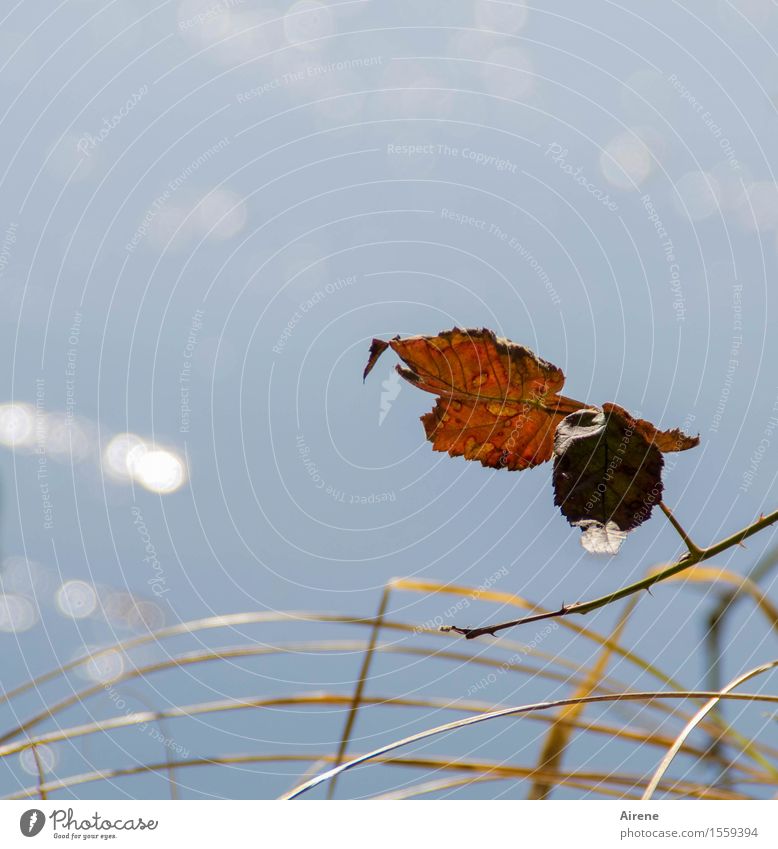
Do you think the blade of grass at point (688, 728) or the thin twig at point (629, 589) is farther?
the blade of grass at point (688, 728)

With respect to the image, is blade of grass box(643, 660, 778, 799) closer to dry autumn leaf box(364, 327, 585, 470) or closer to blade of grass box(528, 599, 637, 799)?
blade of grass box(528, 599, 637, 799)

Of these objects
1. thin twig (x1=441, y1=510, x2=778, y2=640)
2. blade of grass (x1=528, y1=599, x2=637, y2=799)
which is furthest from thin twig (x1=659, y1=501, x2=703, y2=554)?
blade of grass (x1=528, y1=599, x2=637, y2=799)

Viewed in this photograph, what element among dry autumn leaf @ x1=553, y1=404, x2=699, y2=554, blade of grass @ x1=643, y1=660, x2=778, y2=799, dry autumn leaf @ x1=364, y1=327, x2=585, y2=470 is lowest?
blade of grass @ x1=643, y1=660, x2=778, y2=799

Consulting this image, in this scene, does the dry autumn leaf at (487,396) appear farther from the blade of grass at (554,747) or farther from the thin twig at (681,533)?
the blade of grass at (554,747)

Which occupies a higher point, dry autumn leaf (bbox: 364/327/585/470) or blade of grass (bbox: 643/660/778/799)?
dry autumn leaf (bbox: 364/327/585/470)

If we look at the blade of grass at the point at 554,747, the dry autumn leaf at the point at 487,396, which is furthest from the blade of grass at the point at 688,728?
the dry autumn leaf at the point at 487,396

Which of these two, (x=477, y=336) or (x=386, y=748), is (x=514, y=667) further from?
(x=477, y=336)

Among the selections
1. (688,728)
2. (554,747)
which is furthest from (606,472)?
(554,747)
